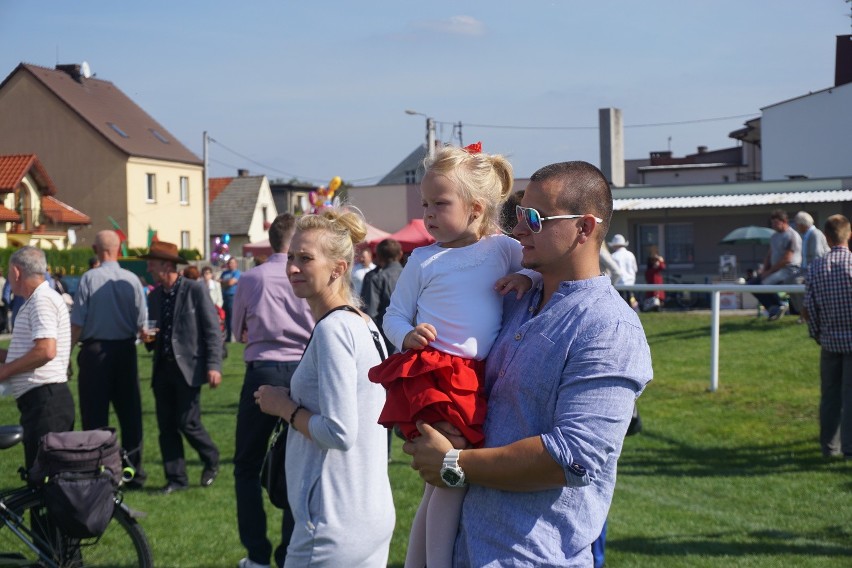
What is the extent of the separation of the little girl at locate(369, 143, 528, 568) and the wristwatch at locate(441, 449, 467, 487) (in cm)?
7

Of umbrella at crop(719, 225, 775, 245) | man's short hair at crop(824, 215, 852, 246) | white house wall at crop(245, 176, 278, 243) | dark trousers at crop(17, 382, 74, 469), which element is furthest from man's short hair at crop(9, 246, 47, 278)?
white house wall at crop(245, 176, 278, 243)

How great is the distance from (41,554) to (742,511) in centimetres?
472

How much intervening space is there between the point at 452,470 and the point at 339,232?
1.96 metres

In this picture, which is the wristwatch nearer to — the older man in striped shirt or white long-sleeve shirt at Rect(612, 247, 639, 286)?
the older man in striped shirt

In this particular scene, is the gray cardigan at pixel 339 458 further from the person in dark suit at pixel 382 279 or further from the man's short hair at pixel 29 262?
the person in dark suit at pixel 382 279

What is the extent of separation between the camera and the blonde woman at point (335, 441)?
12.5 ft

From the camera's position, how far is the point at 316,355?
3938 millimetres

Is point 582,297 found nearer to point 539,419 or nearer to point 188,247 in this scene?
point 539,419

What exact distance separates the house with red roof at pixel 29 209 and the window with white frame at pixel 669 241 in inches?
969

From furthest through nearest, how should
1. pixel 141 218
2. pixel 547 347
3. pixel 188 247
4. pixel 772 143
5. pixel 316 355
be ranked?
pixel 188 247 → pixel 141 218 → pixel 772 143 → pixel 316 355 → pixel 547 347

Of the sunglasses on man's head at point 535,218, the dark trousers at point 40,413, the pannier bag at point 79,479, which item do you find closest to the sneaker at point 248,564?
the pannier bag at point 79,479

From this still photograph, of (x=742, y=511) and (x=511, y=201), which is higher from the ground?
(x=511, y=201)

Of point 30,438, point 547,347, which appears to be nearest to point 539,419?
point 547,347

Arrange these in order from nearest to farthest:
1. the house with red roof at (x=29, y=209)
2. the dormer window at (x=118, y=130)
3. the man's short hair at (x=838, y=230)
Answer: the man's short hair at (x=838, y=230), the house with red roof at (x=29, y=209), the dormer window at (x=118, y=130)
